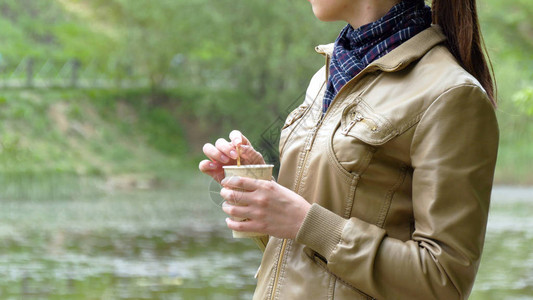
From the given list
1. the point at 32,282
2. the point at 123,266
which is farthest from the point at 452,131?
the point at 123,266

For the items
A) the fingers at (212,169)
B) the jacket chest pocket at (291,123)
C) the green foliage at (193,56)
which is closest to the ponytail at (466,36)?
the jacket chest pocket at (291,123)

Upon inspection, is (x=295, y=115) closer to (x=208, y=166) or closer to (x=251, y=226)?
(x=208, y=166)

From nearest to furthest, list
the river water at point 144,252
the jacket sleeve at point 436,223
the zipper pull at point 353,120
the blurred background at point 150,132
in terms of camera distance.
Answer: the jacket sleeve at point 436,223
the zipper pull at point 353,120
the river water at point 144,252
the blurred background at point 150,132

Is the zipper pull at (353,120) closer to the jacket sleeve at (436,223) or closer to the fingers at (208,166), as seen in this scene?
the jacket sleeve at (436,223)

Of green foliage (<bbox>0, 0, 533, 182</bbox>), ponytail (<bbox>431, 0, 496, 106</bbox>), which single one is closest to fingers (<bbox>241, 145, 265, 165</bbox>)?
ponytail (<bbox>431, 0, 496, 106</bbox>)

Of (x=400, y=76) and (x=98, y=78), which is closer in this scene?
(x=400, y=76)

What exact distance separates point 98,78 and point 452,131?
82.4 ft

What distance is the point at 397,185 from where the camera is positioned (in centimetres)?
151

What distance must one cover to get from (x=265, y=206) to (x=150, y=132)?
2261 centimetres

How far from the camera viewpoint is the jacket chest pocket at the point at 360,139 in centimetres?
148

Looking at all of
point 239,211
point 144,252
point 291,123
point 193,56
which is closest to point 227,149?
point 291,123

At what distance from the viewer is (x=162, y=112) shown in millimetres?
24969

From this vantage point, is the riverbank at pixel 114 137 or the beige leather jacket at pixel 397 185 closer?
the beige leather jacket at pixel 397 185

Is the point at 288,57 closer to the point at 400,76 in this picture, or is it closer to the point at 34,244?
the point at 34,244
